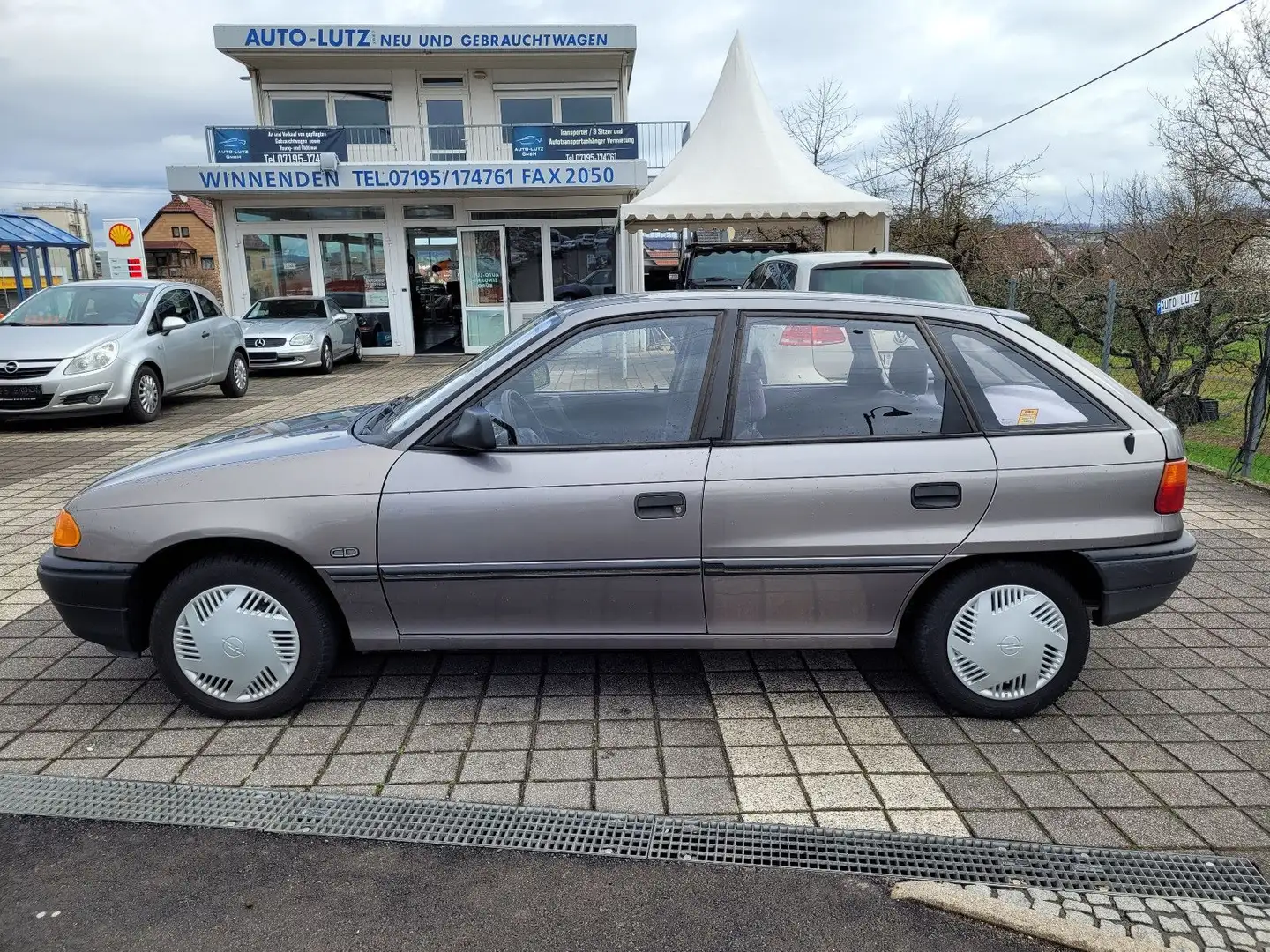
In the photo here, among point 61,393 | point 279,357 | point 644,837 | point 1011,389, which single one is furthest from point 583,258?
point 644,837

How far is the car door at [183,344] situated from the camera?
11688 mm

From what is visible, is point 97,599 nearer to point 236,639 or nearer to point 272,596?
point 236,639

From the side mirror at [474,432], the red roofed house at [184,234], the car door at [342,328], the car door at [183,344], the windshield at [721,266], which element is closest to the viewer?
the side mirror at [474,432]

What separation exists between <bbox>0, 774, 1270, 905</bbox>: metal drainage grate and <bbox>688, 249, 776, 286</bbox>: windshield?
1286 centimetres

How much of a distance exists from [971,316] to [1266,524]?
4345mm

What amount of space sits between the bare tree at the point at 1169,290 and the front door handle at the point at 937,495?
251 inches

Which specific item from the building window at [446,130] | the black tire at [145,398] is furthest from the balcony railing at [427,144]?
the black tire at [145,398]

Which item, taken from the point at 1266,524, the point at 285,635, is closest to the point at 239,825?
the point at 285,635

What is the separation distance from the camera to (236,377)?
13781mm

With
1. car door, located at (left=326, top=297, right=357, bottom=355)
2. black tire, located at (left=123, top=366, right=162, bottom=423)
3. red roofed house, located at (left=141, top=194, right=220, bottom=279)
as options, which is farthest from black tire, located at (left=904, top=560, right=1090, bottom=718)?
red roofed house, located at (left=141, top=194, right=220, bottom=279)

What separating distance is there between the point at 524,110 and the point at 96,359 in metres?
12.4

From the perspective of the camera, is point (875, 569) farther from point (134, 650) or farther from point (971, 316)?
point (134, 650)

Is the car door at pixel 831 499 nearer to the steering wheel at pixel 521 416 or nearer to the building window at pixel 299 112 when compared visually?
the steering wheel at pixel 521 416

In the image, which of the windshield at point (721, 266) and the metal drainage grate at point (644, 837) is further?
the windshield at point (721, 266)
